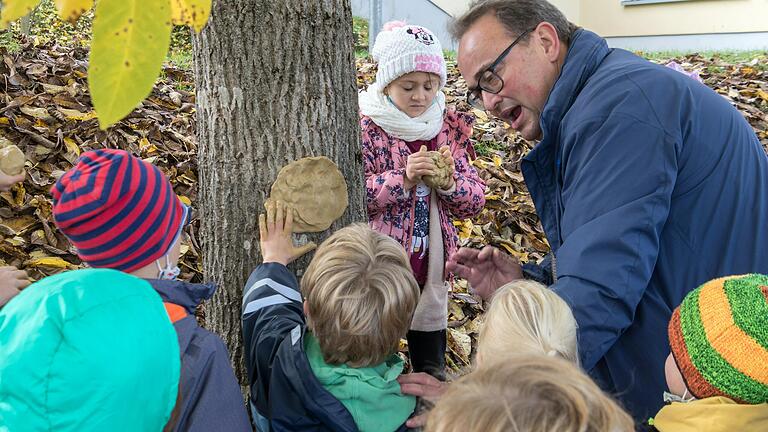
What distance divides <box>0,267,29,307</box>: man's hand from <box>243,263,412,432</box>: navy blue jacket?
77 centimetres

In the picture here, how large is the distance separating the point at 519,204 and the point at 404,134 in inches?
86.6

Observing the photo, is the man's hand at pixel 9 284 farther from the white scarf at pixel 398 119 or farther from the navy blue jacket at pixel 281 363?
the white scarf at pixel 398 119

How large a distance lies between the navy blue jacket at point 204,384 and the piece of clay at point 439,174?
4.43 feet

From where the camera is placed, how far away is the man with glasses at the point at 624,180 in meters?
1.63

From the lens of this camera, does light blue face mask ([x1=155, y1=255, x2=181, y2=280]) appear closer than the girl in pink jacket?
Yes

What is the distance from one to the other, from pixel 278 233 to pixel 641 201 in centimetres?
116

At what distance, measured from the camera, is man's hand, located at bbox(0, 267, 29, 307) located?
2.09 metres

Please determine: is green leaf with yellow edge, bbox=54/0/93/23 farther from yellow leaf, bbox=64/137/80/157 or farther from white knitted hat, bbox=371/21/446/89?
yellow leaf, bbox=64/137/80/157

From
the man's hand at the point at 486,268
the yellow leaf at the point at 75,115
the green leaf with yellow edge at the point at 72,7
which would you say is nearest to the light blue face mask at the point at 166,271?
the green leaf with yellow edge at the point at 72,7

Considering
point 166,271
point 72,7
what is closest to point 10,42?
point 166,271

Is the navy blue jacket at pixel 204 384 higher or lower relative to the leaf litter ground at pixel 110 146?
higher

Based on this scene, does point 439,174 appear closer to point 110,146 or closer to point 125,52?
point 125,52

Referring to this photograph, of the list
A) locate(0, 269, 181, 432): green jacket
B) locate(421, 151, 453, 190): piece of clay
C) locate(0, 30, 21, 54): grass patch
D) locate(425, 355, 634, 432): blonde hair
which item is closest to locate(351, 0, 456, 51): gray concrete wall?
locate(0, 30, 21, 54): grass patch

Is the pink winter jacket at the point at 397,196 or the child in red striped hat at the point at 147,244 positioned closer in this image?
the child in red striped hat at the point at 147,244
